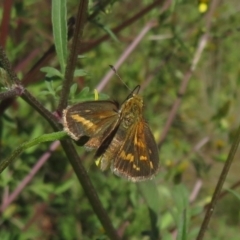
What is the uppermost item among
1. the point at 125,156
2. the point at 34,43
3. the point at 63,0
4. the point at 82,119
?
the point at 34,43

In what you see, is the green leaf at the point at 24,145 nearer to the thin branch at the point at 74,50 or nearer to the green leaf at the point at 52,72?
the thin branch at the point at 74,50

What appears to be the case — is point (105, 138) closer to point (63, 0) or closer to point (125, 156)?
point (125, 156)

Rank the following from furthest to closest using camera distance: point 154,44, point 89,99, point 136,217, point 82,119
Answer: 1. point 154,44
2. point 136,217
3. point 89,99
4. point 82,119

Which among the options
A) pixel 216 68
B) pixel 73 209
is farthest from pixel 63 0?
pixel 216 68

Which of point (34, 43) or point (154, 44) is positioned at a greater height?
point (34, 43)

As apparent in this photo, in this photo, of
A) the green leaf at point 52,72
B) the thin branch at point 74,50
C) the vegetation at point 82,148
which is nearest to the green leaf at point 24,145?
the vegetation at point 82,148

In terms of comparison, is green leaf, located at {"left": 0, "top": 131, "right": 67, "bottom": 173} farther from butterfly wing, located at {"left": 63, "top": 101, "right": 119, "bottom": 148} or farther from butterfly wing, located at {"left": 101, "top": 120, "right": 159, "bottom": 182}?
butterfly wing, located at {"left": 101, "top": 120, "right": 159, "bottom": 182}
